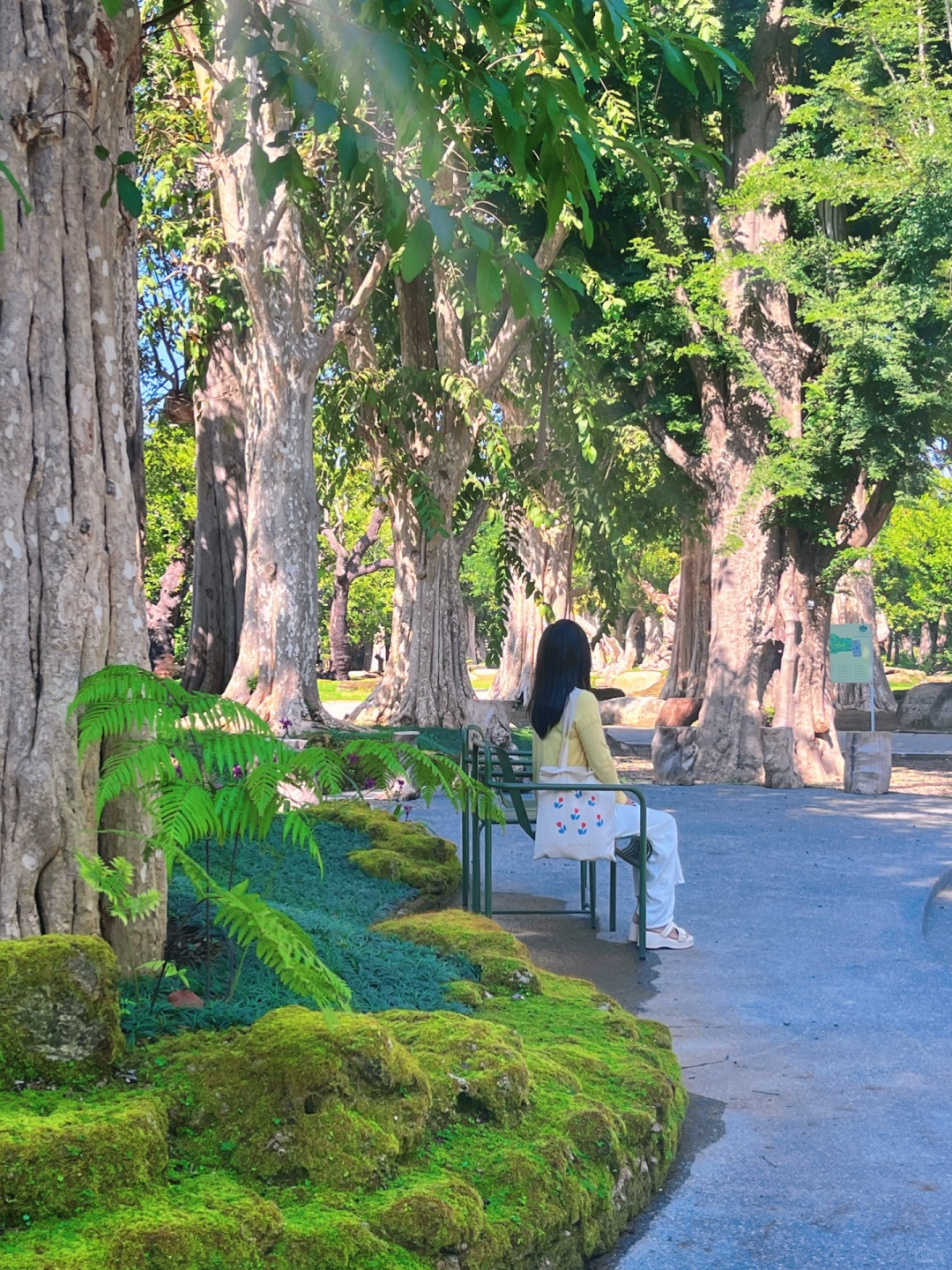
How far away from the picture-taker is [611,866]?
7.76m

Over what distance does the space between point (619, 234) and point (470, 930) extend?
14.8 meters

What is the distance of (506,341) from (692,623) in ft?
35.1

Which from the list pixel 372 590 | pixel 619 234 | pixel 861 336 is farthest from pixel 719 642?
pixel 372 590

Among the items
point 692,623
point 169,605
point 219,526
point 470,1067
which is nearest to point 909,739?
point 692,623

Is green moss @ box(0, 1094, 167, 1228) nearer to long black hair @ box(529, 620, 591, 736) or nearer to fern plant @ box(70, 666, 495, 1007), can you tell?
fern plant @ box(70, 666, 495, 1007)

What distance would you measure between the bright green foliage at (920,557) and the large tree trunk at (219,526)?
1152 inches

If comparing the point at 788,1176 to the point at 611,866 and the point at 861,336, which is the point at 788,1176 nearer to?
the point at 611,866

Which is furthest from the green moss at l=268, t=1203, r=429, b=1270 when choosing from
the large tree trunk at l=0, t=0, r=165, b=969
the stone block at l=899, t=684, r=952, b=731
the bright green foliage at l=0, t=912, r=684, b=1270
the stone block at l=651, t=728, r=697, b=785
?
the stone block at l=899, t=684, r=952, b=731

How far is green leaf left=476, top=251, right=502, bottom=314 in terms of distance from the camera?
3826 mm

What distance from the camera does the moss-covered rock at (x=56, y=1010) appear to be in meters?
3.19

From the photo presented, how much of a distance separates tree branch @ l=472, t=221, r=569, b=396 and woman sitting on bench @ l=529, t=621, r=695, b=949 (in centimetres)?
1120

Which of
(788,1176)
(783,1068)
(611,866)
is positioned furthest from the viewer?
(611,866)

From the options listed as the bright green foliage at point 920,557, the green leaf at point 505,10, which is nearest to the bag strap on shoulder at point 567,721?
the green leaf at point 505,10

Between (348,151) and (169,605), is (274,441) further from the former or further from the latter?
(169,605)
